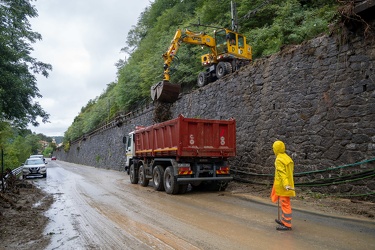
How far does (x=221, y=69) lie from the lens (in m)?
16.6

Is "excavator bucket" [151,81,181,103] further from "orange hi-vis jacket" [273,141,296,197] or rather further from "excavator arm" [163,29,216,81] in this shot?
"orange hi-vis jacket" [273,141,296,197]

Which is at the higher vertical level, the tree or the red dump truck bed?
the tree

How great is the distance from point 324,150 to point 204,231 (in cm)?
560

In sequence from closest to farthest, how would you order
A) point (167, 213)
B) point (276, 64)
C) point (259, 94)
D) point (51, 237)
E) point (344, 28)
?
point (51, 237) < point (167, 213) < point (344, 28) < point (276, 64) < point (259, 94)

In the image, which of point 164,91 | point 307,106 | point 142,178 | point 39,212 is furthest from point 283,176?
point 164,91

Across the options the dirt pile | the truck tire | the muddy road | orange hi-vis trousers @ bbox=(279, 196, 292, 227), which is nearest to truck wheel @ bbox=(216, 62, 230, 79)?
the truck tire

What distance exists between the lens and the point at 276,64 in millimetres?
Answer: 11969

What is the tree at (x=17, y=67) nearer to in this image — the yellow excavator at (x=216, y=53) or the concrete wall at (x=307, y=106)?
the yellow excavator at (x=216, y=53)

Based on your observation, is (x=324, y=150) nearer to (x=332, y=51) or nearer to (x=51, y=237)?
(x=332, y=51)

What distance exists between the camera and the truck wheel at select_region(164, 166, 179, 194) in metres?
10.9

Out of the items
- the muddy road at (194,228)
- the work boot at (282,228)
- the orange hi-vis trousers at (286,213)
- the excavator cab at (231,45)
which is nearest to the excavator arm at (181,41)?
the excavator cab at (231,45)

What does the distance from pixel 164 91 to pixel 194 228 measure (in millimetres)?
12729

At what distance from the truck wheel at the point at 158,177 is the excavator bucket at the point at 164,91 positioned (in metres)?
6.47

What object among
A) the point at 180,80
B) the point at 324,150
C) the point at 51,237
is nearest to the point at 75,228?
the point at 51,237
